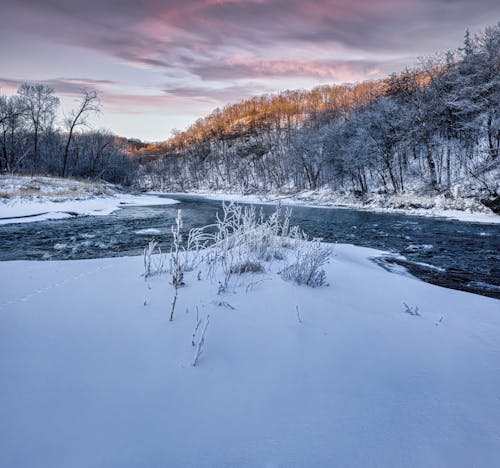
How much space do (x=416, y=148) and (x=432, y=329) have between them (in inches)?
1334

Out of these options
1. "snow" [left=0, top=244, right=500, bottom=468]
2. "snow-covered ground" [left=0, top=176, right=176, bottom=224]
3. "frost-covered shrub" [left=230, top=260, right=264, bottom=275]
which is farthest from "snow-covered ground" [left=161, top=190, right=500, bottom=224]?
"snow" [left=0, top=244, right=500, bottom=468]

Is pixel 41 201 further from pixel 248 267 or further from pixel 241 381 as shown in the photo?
pixel 241 381

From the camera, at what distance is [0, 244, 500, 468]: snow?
1.43 m

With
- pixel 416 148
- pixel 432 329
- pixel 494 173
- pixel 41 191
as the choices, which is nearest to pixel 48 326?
pixel 432 329

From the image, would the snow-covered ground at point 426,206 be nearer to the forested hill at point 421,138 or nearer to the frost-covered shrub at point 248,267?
the forested hill at point 421,138

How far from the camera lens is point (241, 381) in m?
1.96

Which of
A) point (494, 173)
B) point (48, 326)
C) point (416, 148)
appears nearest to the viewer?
point (48, 326)

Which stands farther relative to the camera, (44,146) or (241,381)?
(44,146)

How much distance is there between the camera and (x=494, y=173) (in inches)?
751

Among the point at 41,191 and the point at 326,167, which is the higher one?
the point at 326,167

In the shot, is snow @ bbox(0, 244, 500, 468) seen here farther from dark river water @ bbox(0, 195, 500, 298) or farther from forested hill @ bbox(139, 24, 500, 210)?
forested hill @ bbox(139, 24, 500, 210)

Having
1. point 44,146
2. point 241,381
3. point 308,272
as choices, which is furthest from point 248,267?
point 44,146

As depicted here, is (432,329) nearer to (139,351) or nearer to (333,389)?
(333,389)

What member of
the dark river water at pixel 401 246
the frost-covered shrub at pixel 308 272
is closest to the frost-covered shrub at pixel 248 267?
the frost-covered shrub at pixel 308 272
